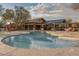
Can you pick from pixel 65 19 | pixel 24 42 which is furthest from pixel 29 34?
pixel 65 19

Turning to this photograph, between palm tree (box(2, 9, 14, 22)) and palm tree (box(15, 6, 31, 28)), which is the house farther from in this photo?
palm tree (box(2, 9, 14, 22))

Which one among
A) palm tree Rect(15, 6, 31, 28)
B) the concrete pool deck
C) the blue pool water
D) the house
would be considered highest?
palm tree Rect(15, 6, 31, 28)

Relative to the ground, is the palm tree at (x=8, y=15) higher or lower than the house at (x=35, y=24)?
higher

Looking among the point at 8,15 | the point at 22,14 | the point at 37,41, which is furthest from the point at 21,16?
the point at 37,41

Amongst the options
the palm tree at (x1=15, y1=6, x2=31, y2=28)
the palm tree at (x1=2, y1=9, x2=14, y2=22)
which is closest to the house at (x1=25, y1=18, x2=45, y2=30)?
the palm tree at (x1=15, y1=6, x2=31, y2=28)

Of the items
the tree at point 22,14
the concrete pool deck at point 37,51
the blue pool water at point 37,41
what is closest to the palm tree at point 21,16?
the tree at point 22,14

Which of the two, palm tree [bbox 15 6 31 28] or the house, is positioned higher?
palm tree [bbox 15 6 31 28]

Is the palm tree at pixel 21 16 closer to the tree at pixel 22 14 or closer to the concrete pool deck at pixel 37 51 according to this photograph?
the tree at pixel 22 14

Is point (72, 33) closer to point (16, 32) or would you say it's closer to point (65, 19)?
point (65, 19)
